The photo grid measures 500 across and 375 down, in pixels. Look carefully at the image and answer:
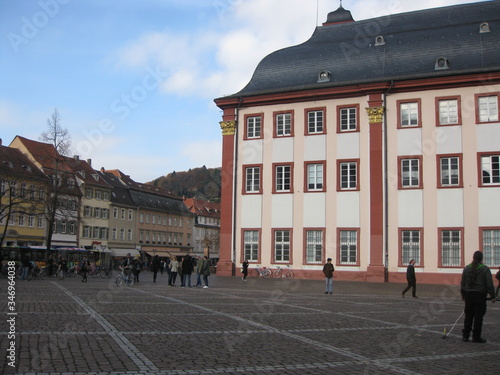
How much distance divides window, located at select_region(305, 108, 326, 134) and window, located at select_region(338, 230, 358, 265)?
659cm

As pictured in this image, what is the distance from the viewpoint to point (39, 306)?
15.0 meters

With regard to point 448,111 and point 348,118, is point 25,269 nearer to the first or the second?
point 348,118

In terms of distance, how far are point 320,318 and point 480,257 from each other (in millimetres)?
4436

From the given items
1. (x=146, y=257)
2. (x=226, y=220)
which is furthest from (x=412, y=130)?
(x=146, y=257)

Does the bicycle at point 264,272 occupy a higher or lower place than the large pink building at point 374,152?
lower

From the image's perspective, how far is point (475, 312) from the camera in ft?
34.6

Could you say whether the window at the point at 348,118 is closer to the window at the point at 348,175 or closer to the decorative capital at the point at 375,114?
the decorative capital at the point at 375,114

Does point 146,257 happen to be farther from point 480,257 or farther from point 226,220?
point 480,257

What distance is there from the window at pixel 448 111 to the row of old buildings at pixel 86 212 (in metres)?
18.4

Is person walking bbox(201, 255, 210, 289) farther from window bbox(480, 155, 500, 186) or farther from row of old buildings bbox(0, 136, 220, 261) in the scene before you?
window bbox(480, 155, 500, 186)

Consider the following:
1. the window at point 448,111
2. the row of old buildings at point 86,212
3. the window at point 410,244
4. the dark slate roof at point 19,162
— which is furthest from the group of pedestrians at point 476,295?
the dark slate roof at point 19,162

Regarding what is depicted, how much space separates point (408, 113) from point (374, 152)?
3151 mm

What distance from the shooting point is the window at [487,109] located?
109ft

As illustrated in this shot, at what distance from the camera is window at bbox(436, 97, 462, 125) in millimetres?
33938
